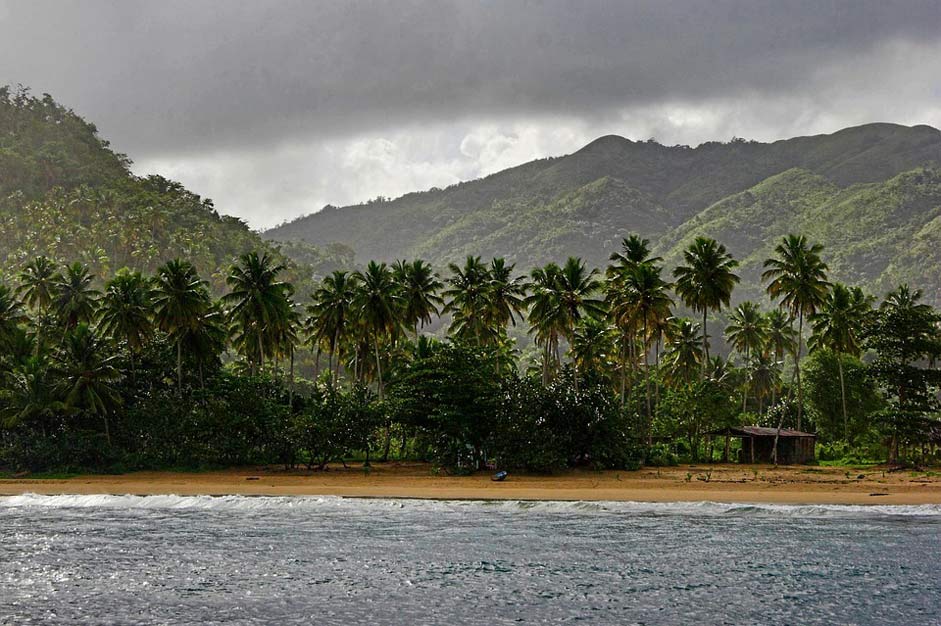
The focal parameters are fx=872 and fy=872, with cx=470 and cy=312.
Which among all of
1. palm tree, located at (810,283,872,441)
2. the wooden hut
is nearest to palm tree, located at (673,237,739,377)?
palm tree, located at (810,283,872,441)

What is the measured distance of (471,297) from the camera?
6756cm

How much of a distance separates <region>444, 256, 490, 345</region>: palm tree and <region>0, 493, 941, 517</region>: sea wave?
2482 centimetres

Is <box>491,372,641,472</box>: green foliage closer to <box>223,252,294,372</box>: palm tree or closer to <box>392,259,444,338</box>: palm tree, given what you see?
<box>392,259,444,338</box>: palm tree

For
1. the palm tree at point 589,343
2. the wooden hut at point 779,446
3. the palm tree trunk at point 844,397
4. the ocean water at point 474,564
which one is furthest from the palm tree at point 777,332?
the ocean water at point 474,564

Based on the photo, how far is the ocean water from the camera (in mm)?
22594

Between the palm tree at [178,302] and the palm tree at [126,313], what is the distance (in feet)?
3.10

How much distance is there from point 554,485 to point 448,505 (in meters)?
8.03

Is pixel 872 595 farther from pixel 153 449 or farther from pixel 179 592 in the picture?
pixel 153 449

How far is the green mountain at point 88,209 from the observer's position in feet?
398

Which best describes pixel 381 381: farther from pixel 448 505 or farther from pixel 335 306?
pixel 448 505

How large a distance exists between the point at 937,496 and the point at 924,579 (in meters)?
18.5

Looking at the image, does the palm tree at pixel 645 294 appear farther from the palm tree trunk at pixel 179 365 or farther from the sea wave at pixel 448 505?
the palm tree trunk at pixel 179 365

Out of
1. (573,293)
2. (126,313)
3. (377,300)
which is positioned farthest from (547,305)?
(126,313)

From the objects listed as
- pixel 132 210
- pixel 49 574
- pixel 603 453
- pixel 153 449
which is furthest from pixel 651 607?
pixel 132 210
